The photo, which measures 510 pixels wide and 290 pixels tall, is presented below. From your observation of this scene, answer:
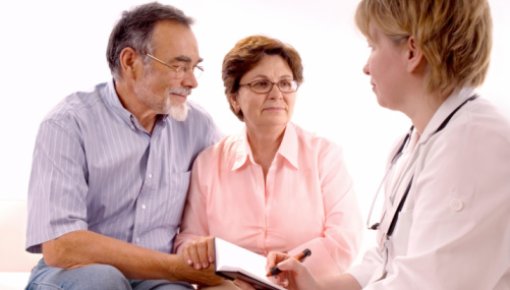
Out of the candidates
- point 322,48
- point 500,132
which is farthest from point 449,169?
point 322,48

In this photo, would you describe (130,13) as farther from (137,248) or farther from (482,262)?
(482,262)

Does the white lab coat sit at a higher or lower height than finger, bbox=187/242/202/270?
higher

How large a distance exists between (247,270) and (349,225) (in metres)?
0.61

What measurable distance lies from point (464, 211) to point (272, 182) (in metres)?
1.04

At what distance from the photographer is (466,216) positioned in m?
1.29

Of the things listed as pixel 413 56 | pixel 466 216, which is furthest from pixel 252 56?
pixel 466 216

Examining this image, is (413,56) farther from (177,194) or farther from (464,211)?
(177,194)

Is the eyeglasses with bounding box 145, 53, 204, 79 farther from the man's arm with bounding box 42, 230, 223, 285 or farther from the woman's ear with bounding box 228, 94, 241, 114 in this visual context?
the man's arm with bounding box 42, 230, 223, 285

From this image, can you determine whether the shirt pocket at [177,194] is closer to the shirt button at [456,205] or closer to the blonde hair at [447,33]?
the blonde hair at [447,33]

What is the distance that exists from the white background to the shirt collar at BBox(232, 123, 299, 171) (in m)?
0.92

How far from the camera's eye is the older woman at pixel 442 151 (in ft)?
4.24

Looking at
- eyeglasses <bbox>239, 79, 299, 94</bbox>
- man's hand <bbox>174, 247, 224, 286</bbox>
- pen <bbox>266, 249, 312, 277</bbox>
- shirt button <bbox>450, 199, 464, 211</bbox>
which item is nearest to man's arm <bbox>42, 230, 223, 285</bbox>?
man's hand <bbox>174, 247, 224, 286</bbox>

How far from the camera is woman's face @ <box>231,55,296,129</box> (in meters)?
2.28

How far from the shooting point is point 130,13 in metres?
2.30
